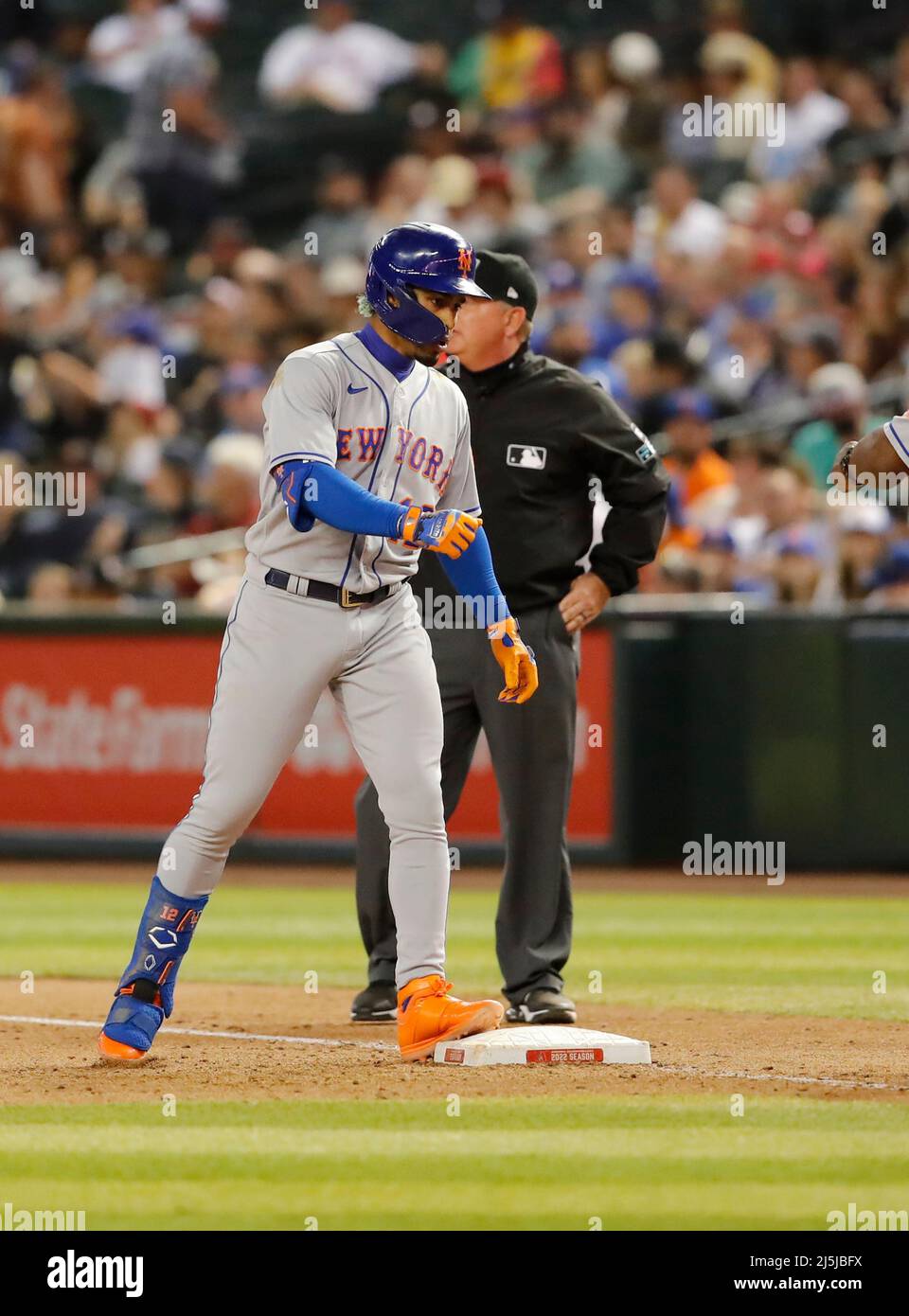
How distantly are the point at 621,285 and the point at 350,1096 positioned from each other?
1081 centimetres

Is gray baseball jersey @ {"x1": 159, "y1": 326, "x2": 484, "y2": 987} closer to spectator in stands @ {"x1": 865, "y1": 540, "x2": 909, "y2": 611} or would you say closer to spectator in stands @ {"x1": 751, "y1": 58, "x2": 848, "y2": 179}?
spectator in stands @ {"x1": 865, "y1": 540, "x2": 909, "y2": 611}

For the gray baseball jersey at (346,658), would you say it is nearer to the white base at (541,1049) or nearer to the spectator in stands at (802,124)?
the white base at (541,1049)

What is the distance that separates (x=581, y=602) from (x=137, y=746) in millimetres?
6502

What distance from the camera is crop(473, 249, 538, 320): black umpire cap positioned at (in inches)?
285

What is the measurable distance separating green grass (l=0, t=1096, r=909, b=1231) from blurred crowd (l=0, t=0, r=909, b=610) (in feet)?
25.2

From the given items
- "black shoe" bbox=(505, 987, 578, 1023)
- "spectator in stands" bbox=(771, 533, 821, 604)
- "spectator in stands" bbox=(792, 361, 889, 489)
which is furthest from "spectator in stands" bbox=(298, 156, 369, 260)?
"black shoe" bbox=(505, 987, 578, 1023)

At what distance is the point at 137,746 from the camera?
1330 cm

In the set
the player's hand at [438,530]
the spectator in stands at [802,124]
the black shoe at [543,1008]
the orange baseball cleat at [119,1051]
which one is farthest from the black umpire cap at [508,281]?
the spectator in stands at [802,124]

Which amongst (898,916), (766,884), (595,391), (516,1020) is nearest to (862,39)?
(766,884)

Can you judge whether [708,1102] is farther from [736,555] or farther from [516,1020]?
[736,555]

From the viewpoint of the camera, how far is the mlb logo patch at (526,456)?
23.8 feet

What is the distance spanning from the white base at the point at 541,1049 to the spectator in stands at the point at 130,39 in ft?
48.2
